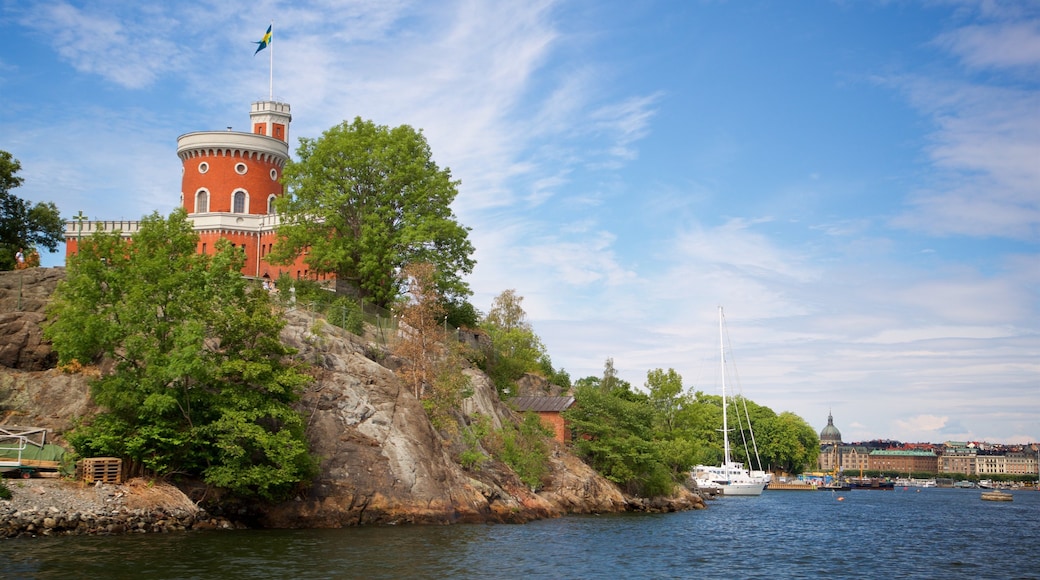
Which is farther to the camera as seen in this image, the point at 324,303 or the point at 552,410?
the point at 552,410

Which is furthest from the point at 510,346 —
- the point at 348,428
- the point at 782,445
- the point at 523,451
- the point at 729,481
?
the point at 782,445

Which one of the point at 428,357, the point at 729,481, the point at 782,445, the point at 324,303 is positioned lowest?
the point at 729,481

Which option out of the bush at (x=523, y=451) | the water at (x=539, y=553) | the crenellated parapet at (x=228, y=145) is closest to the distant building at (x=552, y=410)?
the bush at (x=523, y=451)

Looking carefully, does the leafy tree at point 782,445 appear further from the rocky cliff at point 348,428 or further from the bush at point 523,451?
the rocky cliff at point 348,428

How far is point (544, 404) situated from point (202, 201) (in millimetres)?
35568

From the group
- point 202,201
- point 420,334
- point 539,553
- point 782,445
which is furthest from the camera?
point 782,445

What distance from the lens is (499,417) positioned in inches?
2400

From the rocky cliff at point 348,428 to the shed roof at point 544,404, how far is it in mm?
14466

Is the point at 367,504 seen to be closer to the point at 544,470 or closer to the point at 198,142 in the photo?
the point at 544,470

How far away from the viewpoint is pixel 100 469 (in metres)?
36.2

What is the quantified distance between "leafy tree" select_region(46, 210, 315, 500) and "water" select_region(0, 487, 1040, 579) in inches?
142

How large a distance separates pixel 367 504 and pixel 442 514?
4.04m

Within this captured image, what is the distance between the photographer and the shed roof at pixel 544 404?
2680 inches

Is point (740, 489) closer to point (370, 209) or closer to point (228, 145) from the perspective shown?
point (370, 209)
